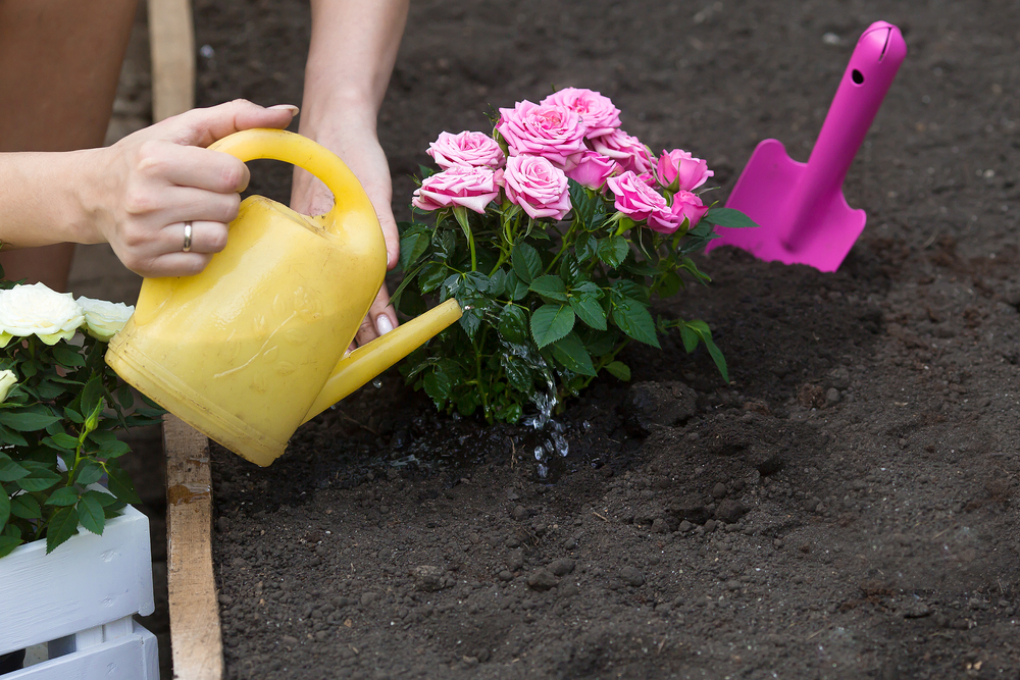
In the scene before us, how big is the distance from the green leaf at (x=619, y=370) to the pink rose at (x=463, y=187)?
1.38 feet

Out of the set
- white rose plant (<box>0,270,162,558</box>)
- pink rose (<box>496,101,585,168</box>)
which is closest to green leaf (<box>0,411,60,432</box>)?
white rose plant (<box>0,270,162,558</box>)

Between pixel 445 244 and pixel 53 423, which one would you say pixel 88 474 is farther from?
pixel 445 244

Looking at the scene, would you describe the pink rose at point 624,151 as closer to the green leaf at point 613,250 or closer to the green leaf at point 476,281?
the green leaf at point 613,250

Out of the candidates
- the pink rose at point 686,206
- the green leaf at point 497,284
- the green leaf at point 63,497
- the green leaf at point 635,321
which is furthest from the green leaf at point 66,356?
the pink rose at point 686,206

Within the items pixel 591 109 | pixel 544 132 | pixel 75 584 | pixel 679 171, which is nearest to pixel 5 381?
pixel 75 584

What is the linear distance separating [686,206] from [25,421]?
1.08m

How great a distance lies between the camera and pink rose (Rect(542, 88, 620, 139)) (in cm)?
139

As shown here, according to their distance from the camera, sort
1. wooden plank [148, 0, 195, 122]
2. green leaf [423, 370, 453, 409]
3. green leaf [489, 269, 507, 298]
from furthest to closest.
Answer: wooden plank [148, 0, 195, 122]
green leaf [423, 370, 453, 409]
green leaf [489, 269, 507, 298]

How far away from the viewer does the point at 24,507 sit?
47.6 inches

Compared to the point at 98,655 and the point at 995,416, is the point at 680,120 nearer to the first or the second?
the point at 995,416

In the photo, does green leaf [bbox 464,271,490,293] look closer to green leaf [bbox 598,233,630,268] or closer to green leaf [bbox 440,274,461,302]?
green leaf [bbox 440,274,461,302]

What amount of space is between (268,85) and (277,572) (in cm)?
196

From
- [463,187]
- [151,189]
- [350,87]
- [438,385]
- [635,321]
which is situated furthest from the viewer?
[350,87]

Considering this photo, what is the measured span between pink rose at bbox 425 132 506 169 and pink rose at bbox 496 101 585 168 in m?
0.03
